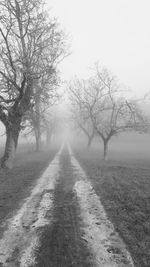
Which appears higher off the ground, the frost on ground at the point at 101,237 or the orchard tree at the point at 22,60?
the orchard tree at the point at 22,60

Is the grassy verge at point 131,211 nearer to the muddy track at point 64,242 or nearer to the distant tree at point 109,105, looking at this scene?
the muddy track at point 64,242

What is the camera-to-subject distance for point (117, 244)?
192 inches

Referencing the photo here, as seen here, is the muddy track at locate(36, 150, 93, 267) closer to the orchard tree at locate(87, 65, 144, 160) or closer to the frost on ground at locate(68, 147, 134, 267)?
the frost on ground at locate(68, 147, 134, 267)

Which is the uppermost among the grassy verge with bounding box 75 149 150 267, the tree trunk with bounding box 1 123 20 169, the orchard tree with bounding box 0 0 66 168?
the orchard tree with bounding box 0 0 66 168

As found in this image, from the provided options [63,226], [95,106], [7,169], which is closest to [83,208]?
[63,226]

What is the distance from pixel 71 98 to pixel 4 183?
25.4 metres

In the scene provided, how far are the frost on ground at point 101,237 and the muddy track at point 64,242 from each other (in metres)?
0.21

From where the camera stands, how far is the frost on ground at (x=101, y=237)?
4.23 metres

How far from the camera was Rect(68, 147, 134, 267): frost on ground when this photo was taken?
4.23 meters

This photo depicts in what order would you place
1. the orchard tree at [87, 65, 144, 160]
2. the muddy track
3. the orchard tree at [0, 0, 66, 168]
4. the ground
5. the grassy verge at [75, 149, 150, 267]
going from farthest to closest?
the orchard tree at [87, 65, 144, 160] < the orchard tree at [0, 0, 66, 168] < the grassy verge at [75, 149, 150, 267] < the ground < the muddy track

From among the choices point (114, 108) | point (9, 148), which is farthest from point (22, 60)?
point (114, 108)

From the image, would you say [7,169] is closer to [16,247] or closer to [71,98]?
[16,247]

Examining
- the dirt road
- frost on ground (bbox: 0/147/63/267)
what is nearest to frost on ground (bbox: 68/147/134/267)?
the dirt road

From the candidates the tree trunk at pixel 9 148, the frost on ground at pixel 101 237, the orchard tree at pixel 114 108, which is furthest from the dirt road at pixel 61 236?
the orchard tree at pixel 114 108
